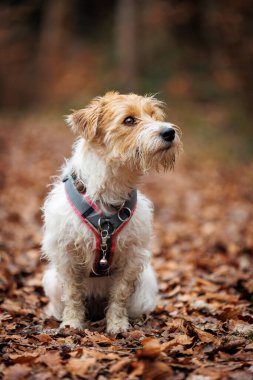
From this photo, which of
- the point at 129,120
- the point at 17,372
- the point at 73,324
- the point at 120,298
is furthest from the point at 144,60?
the point at 17,372

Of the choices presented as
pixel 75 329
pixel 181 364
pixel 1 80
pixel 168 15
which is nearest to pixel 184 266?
pixel 75 329

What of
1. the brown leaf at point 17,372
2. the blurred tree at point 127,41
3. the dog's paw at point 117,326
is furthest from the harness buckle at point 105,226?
the blurred tree at point 127,41

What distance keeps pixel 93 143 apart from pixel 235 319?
6.62 ft

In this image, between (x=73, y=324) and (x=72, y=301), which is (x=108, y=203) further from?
(x=73, y=324)

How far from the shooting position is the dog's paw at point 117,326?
417 cm

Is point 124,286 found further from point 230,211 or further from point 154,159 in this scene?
point 230,211

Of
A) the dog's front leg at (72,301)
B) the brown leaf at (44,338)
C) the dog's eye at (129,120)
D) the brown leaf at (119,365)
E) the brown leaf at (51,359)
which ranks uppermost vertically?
the dog's eye at (129,120)

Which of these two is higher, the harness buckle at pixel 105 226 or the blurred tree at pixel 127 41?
the blurred tree at pixel 127 41

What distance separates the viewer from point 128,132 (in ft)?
13.2

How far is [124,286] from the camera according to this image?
14.2 feet

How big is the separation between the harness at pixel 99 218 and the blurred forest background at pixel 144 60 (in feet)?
34.4

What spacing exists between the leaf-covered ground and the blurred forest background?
488 cm

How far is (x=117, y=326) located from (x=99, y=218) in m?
0.99

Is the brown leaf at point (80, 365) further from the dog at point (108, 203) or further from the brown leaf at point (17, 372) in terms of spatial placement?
the dog at point (108, 203)
